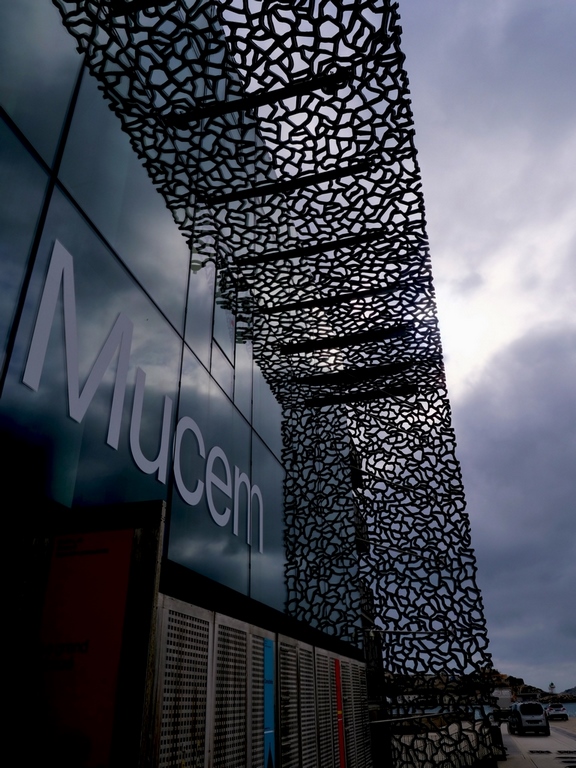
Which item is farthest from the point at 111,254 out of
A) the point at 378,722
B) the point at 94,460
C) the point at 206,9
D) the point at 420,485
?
the point at 378,722

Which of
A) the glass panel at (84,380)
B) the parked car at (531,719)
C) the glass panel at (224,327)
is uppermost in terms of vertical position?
the glass panel at (224,327)

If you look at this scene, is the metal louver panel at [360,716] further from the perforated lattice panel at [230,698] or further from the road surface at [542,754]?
the road surface at [542,754]

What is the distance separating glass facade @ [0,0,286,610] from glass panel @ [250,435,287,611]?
665 mm

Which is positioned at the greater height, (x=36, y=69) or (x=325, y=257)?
(x=325, y=257)

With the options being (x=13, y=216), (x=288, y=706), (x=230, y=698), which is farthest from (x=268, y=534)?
(x=13, y=216)

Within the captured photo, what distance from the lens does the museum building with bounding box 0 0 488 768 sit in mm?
2455

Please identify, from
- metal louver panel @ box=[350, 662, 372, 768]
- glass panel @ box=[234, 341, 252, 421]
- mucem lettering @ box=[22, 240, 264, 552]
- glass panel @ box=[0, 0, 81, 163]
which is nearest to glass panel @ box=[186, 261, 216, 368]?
mucem lettering @ box=[22, 240, 264, 552]

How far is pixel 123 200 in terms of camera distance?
4.49m

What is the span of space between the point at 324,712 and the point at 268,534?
2.61 metres

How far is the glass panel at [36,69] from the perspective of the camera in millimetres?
3121

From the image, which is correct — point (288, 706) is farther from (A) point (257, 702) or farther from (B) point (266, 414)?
(B) point (266, 414)

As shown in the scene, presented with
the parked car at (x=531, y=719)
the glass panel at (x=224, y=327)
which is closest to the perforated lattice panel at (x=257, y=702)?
the glass panel at (x=224, y=327)

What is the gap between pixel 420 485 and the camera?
29.5ft

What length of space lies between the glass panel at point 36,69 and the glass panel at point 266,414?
4833 mm
